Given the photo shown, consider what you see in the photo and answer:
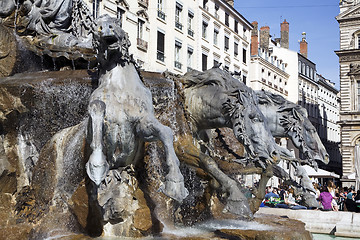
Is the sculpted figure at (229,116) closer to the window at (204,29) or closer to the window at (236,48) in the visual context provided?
the window at (204,29)

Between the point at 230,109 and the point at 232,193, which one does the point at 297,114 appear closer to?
the point at 230,109

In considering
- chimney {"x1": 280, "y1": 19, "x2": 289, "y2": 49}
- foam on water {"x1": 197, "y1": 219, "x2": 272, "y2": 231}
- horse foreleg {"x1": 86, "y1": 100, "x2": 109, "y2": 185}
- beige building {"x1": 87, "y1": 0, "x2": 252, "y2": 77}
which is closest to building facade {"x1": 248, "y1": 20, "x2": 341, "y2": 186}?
chimney {"x1": 280, "y1": 19, "x2": 289, "y2": 49}

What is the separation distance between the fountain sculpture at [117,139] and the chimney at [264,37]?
48171 mm

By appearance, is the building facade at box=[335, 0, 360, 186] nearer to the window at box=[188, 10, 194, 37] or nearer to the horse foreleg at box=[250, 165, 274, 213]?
the window at box=[188, 10, 194, 37]

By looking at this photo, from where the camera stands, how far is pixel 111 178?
5.63 metres

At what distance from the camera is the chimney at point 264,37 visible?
55594 millimetres

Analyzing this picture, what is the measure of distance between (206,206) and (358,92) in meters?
36.8

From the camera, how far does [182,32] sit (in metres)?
35.0

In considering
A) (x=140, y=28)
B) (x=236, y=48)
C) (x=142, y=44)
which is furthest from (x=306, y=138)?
(x=236, y=48)

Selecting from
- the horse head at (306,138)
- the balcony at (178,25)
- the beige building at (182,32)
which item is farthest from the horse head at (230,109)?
the balcony at (178,25)

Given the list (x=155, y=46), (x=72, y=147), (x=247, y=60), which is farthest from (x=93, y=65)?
(x=247, y=60)

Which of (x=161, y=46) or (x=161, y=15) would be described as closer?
(x=161, y=46)

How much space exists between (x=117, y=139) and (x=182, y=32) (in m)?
30.3

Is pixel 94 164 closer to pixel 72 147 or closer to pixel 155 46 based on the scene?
pixel 72 147
